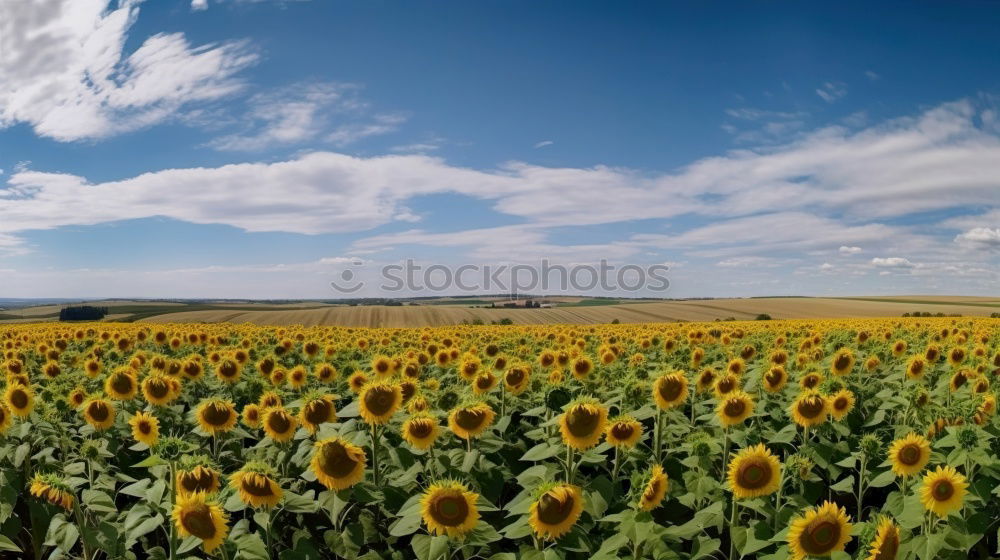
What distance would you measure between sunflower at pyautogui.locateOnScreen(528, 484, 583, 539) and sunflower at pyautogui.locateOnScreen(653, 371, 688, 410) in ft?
7.41

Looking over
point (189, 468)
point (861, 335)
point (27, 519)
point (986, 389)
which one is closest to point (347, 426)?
point (189, 468)

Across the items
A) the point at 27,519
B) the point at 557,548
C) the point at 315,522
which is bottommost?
the point at 27,519

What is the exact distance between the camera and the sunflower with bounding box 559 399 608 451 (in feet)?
16.0

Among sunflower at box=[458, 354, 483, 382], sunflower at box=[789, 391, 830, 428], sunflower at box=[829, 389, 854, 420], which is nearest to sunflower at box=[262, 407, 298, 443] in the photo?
sunflower at box=[458, 354, 483, 382]

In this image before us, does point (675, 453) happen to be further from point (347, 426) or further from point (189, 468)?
point (189, 468)

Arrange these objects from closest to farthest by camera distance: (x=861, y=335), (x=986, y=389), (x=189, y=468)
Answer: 1. (x=189, y=468)
2. (x=986, y=389)
3. (x=861, y=335)

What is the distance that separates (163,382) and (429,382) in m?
3.19

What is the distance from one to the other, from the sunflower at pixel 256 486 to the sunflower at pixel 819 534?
3.23 meters

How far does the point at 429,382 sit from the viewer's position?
8.37 metres

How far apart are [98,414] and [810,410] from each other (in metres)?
7.20

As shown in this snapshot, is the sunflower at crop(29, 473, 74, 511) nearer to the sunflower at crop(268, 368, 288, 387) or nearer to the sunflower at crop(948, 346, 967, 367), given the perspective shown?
the sunflower at crop(268, 368, 288, 387)

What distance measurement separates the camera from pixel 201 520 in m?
3.95

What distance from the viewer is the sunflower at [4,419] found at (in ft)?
22.3

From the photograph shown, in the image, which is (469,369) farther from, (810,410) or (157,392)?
(810,410)
